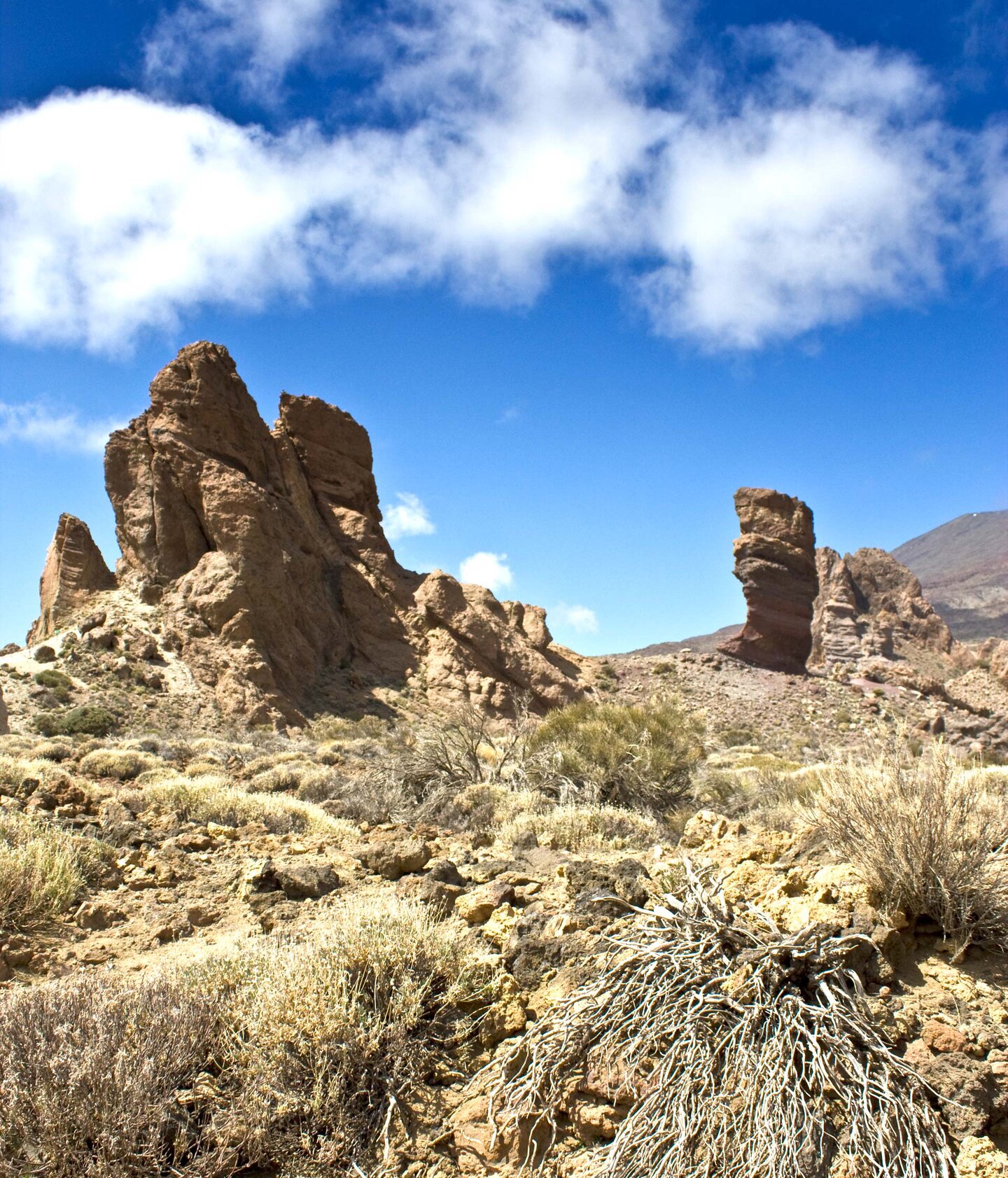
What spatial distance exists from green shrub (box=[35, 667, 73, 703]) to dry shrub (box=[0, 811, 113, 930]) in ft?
52.0

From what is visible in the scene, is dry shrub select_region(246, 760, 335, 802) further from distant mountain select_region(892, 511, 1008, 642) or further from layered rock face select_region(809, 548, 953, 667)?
→ distant mountain select_region(892, 511, 1008, 642)

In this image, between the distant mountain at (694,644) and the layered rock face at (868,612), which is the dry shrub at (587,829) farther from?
the distant mountain at (694,644)

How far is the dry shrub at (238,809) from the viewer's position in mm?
8188

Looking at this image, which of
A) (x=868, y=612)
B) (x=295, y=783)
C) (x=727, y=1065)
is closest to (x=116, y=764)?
(x=295, y=783)

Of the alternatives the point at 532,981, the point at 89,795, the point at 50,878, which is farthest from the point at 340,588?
the point at 532,981

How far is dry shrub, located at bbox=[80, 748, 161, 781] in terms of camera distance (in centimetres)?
1087

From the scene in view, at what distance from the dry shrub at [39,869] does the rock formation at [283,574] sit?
53.9ft

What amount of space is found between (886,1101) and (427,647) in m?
29.9

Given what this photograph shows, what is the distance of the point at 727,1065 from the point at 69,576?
91.9ft

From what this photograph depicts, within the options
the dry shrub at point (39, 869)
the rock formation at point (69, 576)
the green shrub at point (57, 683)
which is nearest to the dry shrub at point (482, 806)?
the dry shrub at point (39, 869)

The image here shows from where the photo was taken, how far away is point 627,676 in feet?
128

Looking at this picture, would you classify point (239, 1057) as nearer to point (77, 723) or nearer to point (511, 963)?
point (511, 963)

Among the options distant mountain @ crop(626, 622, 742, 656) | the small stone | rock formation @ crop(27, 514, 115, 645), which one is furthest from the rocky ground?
distant mountain @ crop(626, 622, 742, 656)

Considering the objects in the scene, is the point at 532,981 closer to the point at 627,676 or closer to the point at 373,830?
the point at 373,830
